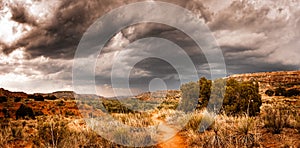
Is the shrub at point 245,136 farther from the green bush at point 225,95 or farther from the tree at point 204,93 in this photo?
the tree at point 204,93

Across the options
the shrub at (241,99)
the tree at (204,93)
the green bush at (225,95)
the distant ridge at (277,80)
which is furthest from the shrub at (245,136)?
the distant ridge at (277,80)

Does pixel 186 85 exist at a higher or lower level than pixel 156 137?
higher

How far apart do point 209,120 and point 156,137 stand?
2.70 metres

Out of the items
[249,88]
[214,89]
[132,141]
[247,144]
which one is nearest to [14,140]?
[132,141]

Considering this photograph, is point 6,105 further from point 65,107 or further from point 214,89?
point 214,89

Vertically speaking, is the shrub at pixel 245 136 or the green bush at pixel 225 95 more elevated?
the green bush at pixel 225 95

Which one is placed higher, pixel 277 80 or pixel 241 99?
pixel 277 80

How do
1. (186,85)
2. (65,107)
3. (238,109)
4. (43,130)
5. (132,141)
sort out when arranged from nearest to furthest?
(132,141)
(43,130)
(238,109)
(186,85)
(65,107)

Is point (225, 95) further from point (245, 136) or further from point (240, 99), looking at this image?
point (245, 136)

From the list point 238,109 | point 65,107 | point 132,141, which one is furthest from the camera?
point 65,107

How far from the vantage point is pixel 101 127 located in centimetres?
1063

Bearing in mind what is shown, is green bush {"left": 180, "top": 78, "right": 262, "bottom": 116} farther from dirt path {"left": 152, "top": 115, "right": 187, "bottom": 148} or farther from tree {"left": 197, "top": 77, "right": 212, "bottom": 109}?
dirt path {"left": 152, "top": 115, "right": 187, "bottom": 148}

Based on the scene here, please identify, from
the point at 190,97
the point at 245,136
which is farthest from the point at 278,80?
the point at 245,136

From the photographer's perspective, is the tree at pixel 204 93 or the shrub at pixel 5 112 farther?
the shrub at pixel 5 112
